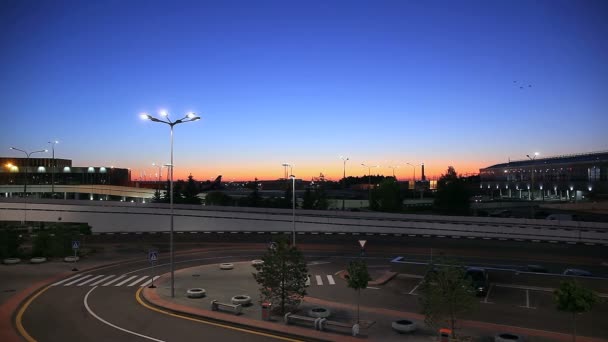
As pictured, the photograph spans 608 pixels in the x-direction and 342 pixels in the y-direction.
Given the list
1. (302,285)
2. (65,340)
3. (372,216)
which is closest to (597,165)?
(372,216)

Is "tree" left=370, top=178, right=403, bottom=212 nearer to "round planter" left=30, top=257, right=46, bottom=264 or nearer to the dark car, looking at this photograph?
the dark car

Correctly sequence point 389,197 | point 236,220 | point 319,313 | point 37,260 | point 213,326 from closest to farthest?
point 213,326
point 319,313
point 37,260
point 236,220
point 389,197

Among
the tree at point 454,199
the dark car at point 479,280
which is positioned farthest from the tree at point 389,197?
the dark car at point 479,280

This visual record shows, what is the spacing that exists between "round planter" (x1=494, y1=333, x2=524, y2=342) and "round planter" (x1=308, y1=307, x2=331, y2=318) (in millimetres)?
7526

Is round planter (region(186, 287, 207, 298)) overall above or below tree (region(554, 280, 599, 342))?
below

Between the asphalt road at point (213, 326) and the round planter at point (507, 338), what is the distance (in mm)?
3169

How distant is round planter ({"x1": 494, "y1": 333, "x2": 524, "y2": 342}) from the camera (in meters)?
16.6

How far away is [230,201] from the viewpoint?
9475 centimetres

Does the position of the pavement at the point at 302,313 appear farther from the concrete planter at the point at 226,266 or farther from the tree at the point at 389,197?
the tree at the point at 389,197

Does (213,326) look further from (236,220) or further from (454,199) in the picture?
(454,199)

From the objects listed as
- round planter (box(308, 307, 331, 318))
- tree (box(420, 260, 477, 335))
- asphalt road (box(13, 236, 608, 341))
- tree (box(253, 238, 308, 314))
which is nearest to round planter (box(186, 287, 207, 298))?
asphalt road (box(13, 236, 608, 341))

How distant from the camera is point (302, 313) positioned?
21609 mm

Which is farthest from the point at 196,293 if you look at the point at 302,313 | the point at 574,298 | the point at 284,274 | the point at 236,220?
the point at 236,220

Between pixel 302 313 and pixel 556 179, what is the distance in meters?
133
